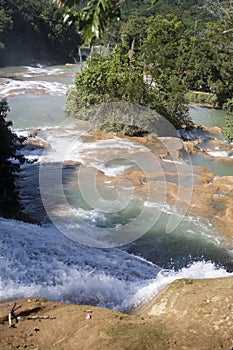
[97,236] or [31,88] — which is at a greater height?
[31,88]

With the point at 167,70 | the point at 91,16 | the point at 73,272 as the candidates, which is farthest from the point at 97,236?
the point at 167,70

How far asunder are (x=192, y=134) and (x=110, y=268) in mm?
15544

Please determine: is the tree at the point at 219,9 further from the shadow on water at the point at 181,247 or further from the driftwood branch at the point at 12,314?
the driftwood branch at the point at 12,314

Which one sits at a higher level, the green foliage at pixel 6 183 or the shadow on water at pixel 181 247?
the green foliage at pixel 6 183

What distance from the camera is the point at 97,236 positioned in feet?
28.3

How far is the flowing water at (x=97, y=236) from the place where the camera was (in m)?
5.68

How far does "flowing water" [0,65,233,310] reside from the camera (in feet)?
18.6

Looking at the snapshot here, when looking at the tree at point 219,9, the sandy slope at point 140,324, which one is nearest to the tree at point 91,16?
the sandy slope at point 140,324

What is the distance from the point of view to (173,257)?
810 cm

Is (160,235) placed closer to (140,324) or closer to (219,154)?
(140,324)

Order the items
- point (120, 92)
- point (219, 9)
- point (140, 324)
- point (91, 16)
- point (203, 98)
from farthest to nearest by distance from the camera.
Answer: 1. point (203, 98)
2. point (120, 92)
3. point (219, 9)
4. point (140, 324)
5. point (91, 16)

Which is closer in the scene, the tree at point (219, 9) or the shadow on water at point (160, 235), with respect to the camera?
the shadow on water at point (160, 235)

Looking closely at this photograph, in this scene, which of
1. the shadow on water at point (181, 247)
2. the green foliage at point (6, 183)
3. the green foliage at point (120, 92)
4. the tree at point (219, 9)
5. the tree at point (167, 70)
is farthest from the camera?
the tree at point (167, 70)

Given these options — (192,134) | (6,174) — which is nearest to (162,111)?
(192,134)
